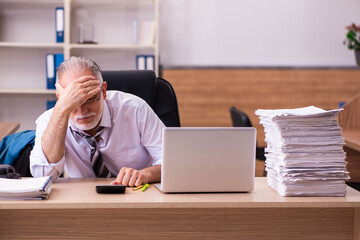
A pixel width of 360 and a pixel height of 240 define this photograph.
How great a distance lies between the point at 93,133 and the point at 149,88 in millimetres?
420

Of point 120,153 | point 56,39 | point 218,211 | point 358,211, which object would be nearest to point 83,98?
point 120,153

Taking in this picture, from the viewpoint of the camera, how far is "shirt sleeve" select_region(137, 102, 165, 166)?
2078 mm

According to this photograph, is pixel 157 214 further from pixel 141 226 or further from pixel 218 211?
pixel 218 211

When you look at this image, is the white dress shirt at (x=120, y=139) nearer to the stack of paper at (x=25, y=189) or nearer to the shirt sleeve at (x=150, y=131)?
the shirt sleeve at (x=150, y=131)

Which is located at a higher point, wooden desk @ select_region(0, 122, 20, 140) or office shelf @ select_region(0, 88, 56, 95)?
office shelf @ select_region(0, 88, 56, 95)

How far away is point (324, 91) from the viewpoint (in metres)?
A: 4.59

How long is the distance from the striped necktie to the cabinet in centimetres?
278

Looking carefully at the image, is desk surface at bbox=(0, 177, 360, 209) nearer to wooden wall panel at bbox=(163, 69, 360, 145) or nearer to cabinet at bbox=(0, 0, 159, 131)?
wooden wall panel at bbox=(163, 69, 360, 145)

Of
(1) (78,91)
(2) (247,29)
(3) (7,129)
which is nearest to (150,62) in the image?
(2) (247,29)

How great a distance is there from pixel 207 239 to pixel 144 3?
3.59m

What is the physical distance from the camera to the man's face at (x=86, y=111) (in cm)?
185

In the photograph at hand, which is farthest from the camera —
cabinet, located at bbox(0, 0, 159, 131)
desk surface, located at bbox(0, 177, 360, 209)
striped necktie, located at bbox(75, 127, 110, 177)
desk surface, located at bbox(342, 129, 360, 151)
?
cabinet, located at bbox(0, 0, 159, 131)

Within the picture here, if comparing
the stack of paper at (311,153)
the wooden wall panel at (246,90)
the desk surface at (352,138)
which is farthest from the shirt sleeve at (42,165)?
the wooden wall panel at (246,90)

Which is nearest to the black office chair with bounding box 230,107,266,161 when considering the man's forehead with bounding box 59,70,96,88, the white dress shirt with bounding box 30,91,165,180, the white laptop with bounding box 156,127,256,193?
the white dress shirt with bounding box 30,91,165,180
